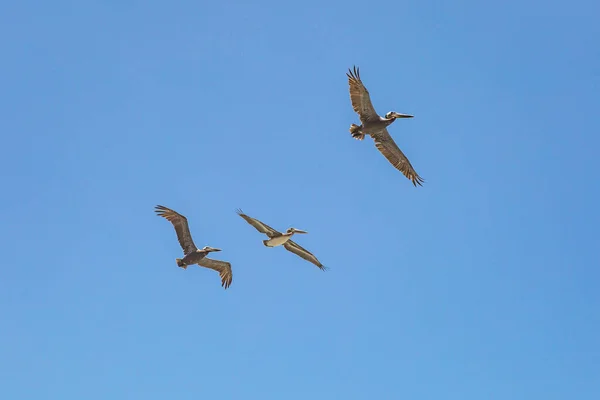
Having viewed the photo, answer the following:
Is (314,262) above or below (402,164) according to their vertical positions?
below

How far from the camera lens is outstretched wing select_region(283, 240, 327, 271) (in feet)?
120

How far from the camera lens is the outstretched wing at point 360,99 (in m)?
33.6

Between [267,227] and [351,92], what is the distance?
7196mm

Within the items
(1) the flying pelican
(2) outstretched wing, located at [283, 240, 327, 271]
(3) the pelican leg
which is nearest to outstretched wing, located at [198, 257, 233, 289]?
(1) the flying pelican

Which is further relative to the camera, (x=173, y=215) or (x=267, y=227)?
(x=173, y=215)

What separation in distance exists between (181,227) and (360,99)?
36.2 feet

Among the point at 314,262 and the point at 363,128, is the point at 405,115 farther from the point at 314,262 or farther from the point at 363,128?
the point at 314,262

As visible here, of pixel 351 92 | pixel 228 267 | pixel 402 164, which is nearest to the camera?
pixel 351 92

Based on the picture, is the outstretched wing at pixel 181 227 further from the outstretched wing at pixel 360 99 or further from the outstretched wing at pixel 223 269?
the outstretched wing at pixel 360 99

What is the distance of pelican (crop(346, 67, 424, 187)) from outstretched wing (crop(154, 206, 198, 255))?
31.4ft

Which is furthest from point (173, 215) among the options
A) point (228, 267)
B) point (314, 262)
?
point (314, 262)

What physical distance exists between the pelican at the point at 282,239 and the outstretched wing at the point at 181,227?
449 centimetres

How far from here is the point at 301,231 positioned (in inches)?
1457

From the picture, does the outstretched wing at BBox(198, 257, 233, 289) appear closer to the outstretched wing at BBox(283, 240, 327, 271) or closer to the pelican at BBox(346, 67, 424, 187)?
the outstretched wing at BBox(283, 240, 327, 271)
